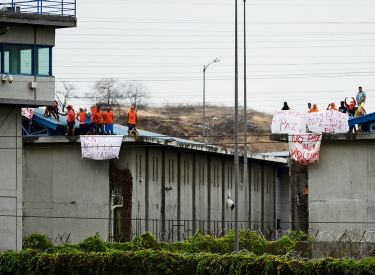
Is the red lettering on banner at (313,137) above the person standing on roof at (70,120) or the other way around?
the other way around

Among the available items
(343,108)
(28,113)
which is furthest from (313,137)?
(28,113)

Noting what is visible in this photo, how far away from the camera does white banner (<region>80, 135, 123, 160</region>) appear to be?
5512cm

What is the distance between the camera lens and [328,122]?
5288 cm

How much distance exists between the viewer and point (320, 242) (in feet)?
166

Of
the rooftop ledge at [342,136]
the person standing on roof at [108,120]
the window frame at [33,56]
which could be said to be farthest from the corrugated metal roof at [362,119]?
the window frame at [33,56]

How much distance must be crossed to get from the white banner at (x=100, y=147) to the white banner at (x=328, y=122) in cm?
909

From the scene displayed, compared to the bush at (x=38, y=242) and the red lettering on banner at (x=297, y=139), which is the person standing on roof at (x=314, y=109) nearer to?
the red lettering on banner at (x=297, y=139)

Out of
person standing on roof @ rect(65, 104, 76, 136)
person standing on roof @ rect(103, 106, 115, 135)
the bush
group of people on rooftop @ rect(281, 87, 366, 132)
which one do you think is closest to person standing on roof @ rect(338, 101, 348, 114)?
group of people on rooftop @ rect(281, 87, 366, 132)

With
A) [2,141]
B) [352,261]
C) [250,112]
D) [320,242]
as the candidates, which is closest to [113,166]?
[2,141]

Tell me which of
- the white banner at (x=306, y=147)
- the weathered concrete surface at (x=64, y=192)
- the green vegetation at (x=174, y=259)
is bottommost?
the green vegetation at (x=174, y=259)

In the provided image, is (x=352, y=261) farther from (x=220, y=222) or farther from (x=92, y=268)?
(x=220, y=222)

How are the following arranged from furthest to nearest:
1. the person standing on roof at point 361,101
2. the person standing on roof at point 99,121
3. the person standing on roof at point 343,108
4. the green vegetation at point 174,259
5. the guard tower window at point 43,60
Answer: the person standing on roof at point 99,121, the person standing on roof at point 343,108, the person standing on roof at point 361,101, the guard tower window at point 43,60, the green vegetation at point 174,259

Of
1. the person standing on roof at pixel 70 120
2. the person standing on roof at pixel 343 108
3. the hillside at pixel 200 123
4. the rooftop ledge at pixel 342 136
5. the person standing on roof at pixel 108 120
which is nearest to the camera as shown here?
the rooftop ledge at pixel 342 136

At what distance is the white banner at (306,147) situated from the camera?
5247 centimetres
